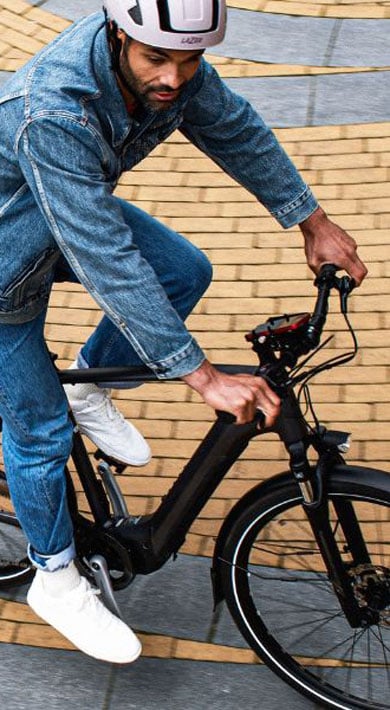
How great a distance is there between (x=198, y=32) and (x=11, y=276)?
0.82 metres

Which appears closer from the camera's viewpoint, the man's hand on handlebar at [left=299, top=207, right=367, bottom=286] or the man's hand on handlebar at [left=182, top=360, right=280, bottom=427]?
the man's hand on handlebar at [left=182, top=360, right=280, bottom=427]

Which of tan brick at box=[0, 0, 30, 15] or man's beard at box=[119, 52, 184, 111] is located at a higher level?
man's beard at box=[119, 52, 184, 111]

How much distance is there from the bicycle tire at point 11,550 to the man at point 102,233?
319 mm

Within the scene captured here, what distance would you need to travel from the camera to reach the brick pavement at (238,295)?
4633 millimetres

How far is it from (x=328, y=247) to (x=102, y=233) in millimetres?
801

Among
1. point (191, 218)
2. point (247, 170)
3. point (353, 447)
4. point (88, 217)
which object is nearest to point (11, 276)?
point (88, 217)

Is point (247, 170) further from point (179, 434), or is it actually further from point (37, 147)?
point (179, 434)

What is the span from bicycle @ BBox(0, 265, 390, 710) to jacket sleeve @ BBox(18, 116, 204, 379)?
0.25 m

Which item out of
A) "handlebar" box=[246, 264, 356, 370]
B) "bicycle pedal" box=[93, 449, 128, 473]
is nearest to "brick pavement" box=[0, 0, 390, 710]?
"bicycle pedal" box=[93, 449, 128, 473]

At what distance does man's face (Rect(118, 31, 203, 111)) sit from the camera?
3004 millimetres

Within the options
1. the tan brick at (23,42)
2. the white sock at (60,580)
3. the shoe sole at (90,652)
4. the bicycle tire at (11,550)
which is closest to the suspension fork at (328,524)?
the shoe sole at (90,652)

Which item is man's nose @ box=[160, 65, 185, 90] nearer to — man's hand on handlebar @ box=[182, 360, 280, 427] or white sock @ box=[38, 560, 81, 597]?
man's hand on handlebar @ box=[182, 360, 280, 427]

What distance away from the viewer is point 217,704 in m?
3.95

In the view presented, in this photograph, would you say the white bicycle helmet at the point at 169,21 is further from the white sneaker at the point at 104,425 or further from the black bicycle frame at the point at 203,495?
the white sneaker at the point at 104,425
